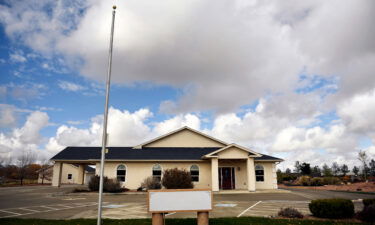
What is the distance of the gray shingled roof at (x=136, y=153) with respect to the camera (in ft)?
83.9

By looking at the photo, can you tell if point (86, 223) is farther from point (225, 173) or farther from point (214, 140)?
point (214, 140)

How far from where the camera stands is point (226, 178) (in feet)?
85.7

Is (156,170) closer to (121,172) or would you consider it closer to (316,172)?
(121,172)

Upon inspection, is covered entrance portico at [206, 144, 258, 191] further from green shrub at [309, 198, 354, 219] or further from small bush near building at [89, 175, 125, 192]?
green shrub at [309, 198, 354, 219]

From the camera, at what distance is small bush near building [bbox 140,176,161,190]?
74.8ft

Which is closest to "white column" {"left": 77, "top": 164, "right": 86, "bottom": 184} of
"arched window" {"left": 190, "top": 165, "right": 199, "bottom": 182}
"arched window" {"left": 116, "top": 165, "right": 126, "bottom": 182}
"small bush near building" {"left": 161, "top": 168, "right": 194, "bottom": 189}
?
"arched window" {"left": 116, "top": 165, "right": 126, "bottom": 182}

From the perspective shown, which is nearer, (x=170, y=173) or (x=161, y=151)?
(x=170, y=173)

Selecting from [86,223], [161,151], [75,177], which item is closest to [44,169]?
[75,177]

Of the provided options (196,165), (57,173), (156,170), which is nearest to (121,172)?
(156,170)

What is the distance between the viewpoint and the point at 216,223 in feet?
29.2

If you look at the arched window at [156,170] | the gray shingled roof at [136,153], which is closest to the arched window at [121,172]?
the gray shingled roof at [136,153]

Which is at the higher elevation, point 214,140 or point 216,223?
point 214,140

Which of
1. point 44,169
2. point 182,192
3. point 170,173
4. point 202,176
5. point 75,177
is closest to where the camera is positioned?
point 182,192

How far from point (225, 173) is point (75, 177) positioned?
3345 cm
